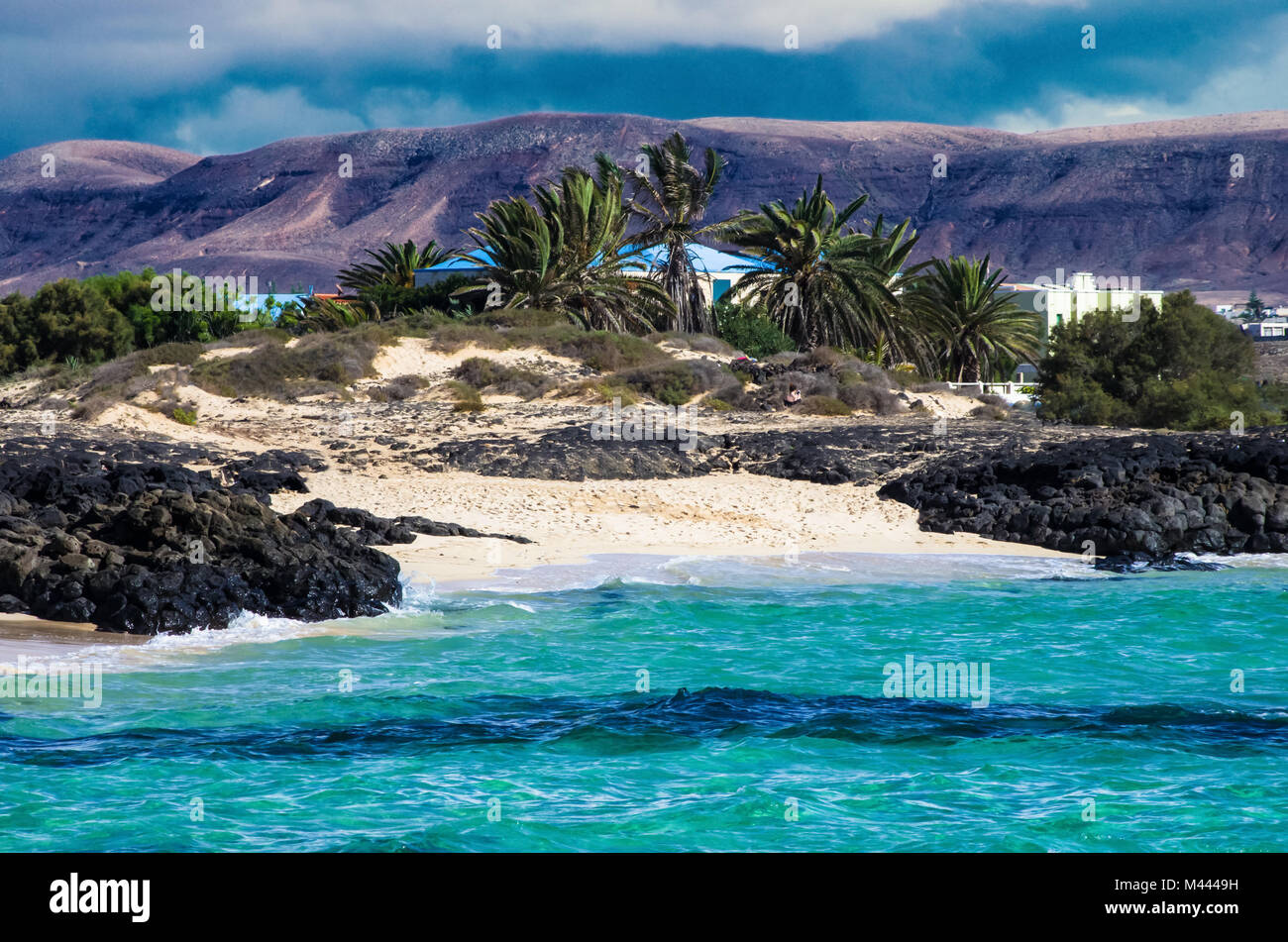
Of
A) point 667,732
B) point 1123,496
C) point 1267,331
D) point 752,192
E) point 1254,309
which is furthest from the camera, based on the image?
point 752,192

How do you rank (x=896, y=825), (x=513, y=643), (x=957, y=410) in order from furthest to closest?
(x=957, y=410) → (x=513, y=643) → (x=896, y=825)

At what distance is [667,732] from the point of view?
9383 millimetres

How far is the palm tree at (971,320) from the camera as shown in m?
41.5

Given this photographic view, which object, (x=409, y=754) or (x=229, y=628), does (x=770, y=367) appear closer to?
(x=229, y=628)

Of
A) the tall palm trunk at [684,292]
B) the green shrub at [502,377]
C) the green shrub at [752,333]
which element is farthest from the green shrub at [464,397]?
the tall palm trunk at [684,292]

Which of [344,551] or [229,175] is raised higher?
[229,175]

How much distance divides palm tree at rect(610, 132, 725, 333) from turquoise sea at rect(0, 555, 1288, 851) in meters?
24.9

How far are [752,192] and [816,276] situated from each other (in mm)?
130197

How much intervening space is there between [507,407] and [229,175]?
180155 mm

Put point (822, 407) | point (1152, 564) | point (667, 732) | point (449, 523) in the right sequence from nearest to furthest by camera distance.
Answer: point (667, 732)
point (1152, 564)
point (449, 523)
point (822, 407)

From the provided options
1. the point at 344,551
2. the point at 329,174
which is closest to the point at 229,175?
the point at 329,174

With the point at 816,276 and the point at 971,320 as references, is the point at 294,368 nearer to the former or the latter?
the point at 816,276

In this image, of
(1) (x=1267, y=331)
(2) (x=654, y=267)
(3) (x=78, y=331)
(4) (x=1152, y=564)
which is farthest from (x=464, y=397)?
(1) (x=1267, y=331)

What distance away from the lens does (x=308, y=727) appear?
921 cm
